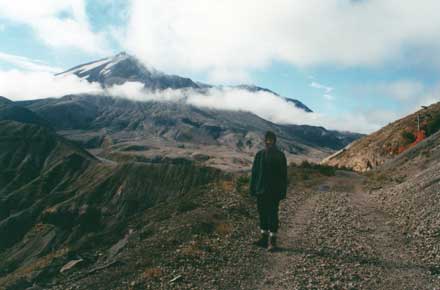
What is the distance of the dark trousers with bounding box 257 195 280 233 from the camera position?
11.5m

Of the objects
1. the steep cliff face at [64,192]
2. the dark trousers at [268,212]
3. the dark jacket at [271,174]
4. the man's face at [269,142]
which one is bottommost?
the steep cliff face at [64,192]

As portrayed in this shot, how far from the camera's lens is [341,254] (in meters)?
11.1

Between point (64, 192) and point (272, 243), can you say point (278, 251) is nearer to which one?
point (272, 243)

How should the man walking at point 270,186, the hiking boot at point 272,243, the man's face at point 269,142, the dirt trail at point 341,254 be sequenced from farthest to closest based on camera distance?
1. the man's face at point 269,142
2. the man walking at point 270,186
3. the hiking boot at point 272,243
4. the dirt trail at point 341,254

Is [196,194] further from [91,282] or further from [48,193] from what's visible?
[48,193]

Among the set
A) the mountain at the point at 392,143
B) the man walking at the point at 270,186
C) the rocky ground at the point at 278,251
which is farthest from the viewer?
the mountain at the point at 392,143

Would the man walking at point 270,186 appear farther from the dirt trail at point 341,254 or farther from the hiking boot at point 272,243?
the dirt trail at point 341,254

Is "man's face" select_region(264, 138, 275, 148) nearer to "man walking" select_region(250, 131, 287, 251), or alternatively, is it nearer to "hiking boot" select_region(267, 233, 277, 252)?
"man walking" select_region(250, 131, 287, 251)

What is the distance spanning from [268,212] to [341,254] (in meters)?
2.36

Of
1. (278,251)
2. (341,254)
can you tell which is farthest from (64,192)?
(341,254)

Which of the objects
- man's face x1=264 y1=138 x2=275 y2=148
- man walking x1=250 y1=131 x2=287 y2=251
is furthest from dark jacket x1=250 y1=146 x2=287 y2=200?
man's face x1=264 y1=138 x2=275 y2=148

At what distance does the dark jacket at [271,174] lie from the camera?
1159 centimetres

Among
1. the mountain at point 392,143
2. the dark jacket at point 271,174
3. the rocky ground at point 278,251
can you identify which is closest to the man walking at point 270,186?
the dark jacket at point 271,174

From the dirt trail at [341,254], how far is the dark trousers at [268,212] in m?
0.80
